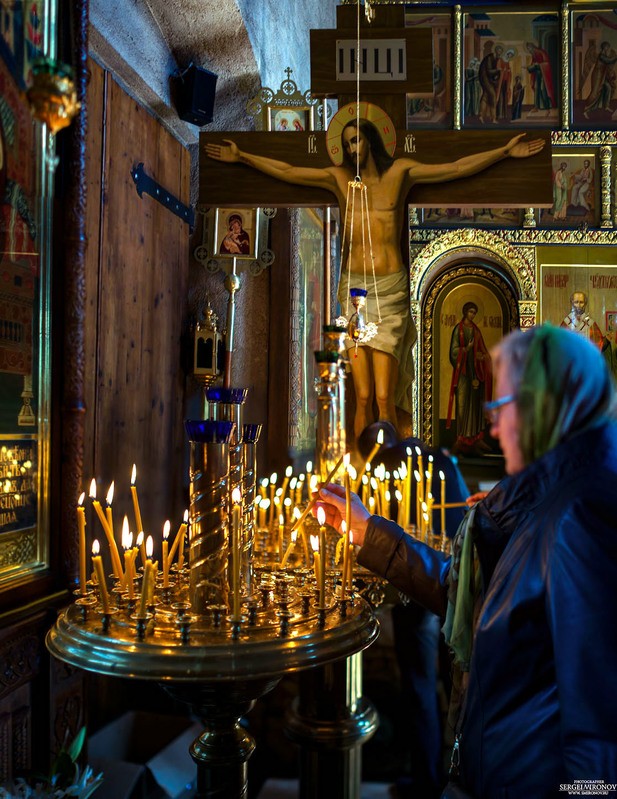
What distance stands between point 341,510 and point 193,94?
10.4ft

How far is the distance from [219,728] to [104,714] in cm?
208

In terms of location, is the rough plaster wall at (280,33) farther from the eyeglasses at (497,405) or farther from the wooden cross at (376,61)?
the eyeglasses at (497,405)

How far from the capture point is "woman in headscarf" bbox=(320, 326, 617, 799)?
1090 millimetres

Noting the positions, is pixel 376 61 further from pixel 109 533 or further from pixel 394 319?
pixel 109 533

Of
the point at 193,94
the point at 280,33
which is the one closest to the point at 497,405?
the point at 193,94

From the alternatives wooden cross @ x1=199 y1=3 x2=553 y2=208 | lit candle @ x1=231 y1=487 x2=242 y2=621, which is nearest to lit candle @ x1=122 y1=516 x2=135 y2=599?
lit candle @ x1=231 y1=487 x2=242 y2=621

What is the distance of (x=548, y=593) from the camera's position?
114 centimetres

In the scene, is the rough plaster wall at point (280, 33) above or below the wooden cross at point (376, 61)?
above

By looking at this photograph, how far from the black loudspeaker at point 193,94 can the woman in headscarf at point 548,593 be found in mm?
3494

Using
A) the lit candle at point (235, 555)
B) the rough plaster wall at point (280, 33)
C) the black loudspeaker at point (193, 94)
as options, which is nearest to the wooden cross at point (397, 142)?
the black loudspeaker at point (193, 94)

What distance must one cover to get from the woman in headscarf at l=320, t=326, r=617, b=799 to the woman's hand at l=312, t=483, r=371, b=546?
609mm

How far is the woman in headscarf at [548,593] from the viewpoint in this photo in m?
1.09

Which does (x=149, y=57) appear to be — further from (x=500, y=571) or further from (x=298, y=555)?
(x=500, y=571)

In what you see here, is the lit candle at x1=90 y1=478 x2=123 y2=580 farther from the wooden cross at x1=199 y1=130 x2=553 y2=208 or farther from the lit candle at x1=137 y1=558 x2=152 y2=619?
the wooden cross at x1=199 y1=130 x2=553 y2=208
